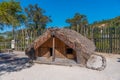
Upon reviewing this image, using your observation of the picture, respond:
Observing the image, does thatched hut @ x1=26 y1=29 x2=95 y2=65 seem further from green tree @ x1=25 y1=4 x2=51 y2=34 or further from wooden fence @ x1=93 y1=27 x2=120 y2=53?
green tree @ x1=25 y1=4 x2=51 y2=34

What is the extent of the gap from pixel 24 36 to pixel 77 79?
12588mm

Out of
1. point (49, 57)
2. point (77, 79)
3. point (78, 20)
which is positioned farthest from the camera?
point (78, 20)

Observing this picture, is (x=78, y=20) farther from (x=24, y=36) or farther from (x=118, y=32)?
(x=118, y=32)

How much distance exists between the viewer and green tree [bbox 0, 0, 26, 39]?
8891 mm

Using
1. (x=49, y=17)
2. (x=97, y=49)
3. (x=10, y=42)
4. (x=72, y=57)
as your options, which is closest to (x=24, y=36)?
(x=10, y=42)

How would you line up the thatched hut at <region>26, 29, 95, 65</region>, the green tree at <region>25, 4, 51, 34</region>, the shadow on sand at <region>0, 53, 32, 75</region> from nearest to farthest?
1. the shadow on sand at <region>0, 53, 32, 75</region>
2. the thatched hut at <region>26, 29, 95, 65</region>
3. the green tree at <region>25, 4, 51, 34</region>

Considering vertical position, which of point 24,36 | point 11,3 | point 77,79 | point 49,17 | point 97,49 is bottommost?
point 77,79

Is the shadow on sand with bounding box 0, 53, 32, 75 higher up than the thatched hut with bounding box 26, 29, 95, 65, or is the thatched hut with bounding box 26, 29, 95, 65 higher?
the thatched hut with bounding box 26, 29, 95, 65

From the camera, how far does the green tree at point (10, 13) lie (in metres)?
8.89

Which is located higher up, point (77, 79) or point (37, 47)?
point (37, 47)

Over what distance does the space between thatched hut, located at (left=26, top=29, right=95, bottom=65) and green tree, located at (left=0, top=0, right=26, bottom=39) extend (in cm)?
172

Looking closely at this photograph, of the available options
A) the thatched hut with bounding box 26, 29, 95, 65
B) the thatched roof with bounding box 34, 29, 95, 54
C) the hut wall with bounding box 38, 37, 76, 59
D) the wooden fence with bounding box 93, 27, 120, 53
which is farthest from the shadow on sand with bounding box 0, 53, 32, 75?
the wooden fence with bounding box 93, 27, 120, 53

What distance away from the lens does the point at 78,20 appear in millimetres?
29031

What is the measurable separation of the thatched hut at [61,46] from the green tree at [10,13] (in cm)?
172
